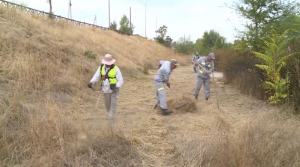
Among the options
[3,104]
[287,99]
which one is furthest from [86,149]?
[287,99]

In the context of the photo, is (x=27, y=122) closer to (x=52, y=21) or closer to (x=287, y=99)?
(x=287, y=99)

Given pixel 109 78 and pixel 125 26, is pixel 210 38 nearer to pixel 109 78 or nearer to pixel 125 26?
pixel 125 26

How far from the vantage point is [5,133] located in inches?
174

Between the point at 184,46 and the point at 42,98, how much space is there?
34.0 m

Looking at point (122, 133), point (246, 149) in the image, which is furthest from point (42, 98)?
point (246, 149)

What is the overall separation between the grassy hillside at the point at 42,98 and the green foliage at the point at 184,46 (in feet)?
84.9

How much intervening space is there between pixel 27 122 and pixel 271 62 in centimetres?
650

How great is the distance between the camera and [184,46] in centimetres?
3916

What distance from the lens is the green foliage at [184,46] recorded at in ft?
128

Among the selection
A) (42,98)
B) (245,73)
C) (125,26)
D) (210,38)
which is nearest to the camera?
(42,98)

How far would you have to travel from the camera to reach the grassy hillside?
4121mm

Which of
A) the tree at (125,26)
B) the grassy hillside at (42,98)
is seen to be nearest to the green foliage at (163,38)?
the tree at (125,26)

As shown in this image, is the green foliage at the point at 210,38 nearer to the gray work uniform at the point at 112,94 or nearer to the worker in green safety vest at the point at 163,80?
the worker in green safety vest at the point at 163,80

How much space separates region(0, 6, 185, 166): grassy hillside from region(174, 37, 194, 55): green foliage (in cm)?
2588
